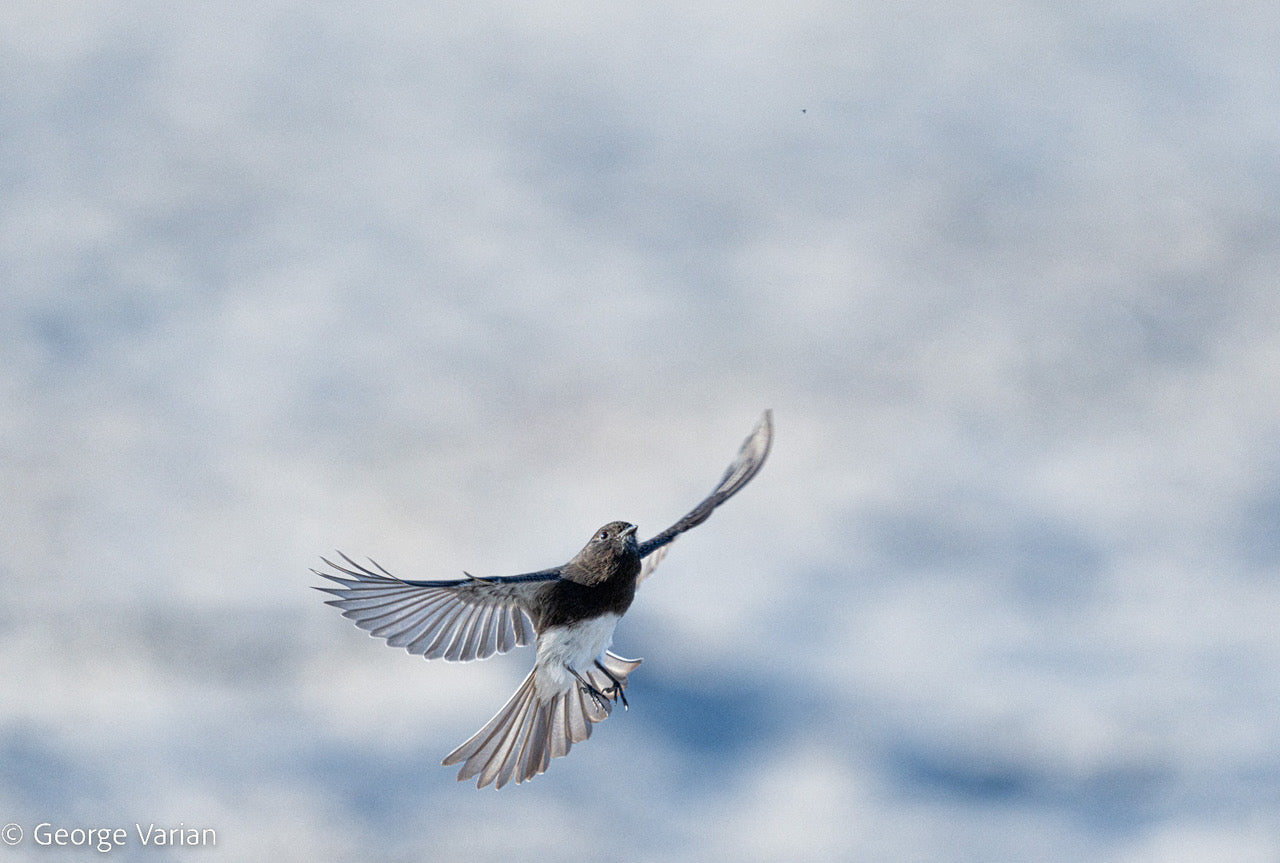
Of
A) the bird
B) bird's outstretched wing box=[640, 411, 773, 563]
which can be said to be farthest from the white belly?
→ bird's outstretched wing box=[640, 411, 773, 563]

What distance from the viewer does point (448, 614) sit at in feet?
24.1

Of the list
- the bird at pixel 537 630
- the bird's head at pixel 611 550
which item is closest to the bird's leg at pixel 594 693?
the bird at pixel 537 630

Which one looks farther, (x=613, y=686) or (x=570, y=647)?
(x=613, y=686)

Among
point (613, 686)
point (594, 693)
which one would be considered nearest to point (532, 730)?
point (594, 693)

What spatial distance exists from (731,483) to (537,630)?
1.45 m

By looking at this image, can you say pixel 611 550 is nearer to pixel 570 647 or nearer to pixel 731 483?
→ pixel 570 647

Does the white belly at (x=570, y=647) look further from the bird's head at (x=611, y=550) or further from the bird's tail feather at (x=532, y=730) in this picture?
the bird's head at (x=611, y=550)

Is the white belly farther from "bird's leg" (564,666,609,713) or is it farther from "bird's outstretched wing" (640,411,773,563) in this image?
"bird's outstretched wing" (640,411,773,563)

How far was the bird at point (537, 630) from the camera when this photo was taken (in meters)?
7.13

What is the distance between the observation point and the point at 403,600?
7.11 m

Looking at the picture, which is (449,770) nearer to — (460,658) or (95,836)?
(95,836)

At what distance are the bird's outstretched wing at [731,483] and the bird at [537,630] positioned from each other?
12 mm

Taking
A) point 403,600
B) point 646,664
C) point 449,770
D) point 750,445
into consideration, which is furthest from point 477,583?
point 646,664

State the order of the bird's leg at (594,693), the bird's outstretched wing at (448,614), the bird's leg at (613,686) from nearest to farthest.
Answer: the bird's outstretched wing at (448,614) → the bird's leg at (613,686) → the bird's leg at (594,693)
